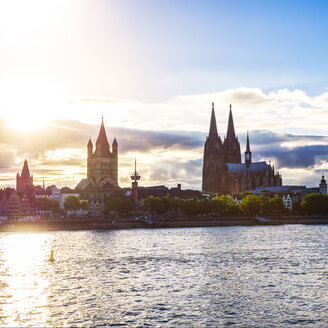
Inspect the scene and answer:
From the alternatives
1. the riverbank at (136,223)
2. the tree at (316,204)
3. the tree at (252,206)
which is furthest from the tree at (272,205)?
the riverbank at (136,223)

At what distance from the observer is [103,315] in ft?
96.8

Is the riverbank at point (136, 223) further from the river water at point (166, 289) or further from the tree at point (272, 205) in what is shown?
the river water at point (166, 289)

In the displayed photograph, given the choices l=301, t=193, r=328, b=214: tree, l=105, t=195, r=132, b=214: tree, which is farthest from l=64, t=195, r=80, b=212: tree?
l=301, t=193, r=328, b=214: tree

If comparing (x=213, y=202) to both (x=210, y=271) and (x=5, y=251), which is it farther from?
(x=210, y=271)

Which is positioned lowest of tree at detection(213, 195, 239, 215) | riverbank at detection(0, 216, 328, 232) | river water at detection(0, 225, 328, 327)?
river water at detection(0, 225, 328, 327)

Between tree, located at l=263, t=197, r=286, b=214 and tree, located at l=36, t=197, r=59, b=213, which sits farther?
tree, located at l=36, t=197, r=59, b=213

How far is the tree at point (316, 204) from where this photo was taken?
516 feet

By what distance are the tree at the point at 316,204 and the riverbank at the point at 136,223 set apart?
5.24 meters

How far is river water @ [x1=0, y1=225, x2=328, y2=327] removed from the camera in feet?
94.3

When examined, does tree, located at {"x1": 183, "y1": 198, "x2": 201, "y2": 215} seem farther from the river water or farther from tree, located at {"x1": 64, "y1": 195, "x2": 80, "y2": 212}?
the river water

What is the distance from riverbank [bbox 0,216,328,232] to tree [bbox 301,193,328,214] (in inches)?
206

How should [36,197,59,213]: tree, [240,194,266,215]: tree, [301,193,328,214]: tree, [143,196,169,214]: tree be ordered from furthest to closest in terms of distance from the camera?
[36,197,59,213]: tree, [301,193,328,214]: tree, [240,194,266,215]: tree, [143,196,169,214]: tree

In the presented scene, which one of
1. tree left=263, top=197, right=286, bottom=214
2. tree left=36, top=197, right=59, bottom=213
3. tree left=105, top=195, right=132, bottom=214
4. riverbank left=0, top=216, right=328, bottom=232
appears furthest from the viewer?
tree left=36, top=197, right=59, bottom=213

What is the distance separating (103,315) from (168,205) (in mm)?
130737
